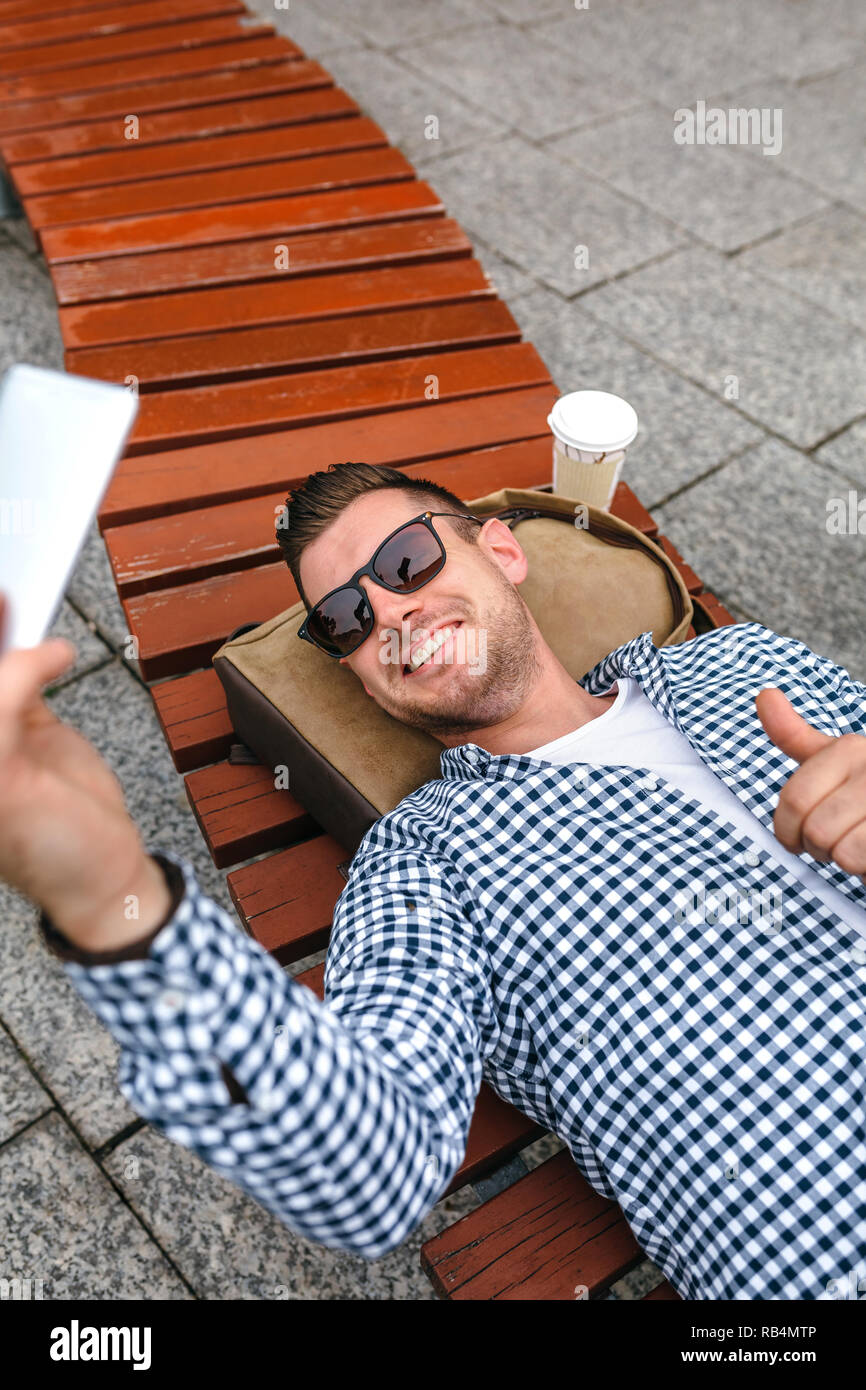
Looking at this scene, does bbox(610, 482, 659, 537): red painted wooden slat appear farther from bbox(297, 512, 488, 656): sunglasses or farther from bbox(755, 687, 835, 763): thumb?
bbox(755, 687, 835, 763): thumb

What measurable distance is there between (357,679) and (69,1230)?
4.74 feet

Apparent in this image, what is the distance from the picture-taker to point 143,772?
3.11m

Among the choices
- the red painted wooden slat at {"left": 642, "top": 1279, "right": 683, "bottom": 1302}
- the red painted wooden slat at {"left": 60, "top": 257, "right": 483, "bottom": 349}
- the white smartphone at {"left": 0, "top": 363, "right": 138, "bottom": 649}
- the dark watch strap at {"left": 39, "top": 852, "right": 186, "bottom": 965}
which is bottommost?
the red painted wooden slat at {"left": 642, "top": 1279, "right": 683, "bottom": 1302}

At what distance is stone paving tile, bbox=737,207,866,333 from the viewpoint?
4660mm

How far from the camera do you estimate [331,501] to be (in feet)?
7.71

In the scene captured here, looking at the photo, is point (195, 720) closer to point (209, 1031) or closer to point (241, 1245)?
point (241, 1245)

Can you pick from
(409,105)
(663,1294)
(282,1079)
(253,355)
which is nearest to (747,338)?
(253,355)

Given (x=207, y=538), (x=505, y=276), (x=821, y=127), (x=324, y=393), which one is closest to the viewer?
(x=207, y=538)

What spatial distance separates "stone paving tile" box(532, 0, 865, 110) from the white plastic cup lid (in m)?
4.29

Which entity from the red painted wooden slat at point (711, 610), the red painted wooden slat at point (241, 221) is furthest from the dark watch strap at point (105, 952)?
the red painted wooden slat at point (241, 221)

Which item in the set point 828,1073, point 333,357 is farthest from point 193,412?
point 828,1073

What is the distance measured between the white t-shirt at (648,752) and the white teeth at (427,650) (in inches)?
12.3

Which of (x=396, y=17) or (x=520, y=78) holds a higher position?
(x=396, y=17)

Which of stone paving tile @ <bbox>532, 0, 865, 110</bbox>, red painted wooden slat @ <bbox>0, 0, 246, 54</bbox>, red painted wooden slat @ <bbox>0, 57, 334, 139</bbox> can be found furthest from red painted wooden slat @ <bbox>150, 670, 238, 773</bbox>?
stone paving tile @ <bbox>532, 0, 865, 110</bbox>
